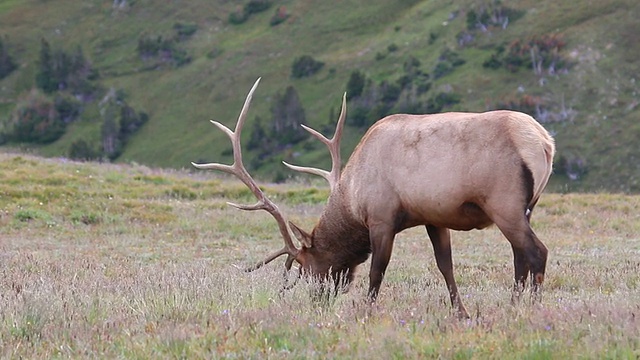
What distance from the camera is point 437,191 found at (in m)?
7.62

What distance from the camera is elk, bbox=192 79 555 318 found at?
282 inches

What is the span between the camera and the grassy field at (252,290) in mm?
5305

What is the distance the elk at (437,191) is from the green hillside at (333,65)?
151ft

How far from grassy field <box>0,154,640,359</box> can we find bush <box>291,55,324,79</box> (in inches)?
2516

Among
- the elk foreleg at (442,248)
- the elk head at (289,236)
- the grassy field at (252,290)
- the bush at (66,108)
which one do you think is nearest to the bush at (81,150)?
the bush at (66,108)

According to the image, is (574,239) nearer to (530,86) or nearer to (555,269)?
(555,269)

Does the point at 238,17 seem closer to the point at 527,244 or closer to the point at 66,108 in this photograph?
the point at 66,108

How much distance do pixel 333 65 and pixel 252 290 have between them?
75.3 m

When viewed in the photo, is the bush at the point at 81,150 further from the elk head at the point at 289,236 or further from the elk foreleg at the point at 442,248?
the elk foreleg at the point at 442,248

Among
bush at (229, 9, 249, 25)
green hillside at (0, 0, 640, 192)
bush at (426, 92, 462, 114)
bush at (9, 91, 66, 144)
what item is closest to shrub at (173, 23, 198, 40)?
green hillside at (0, 0, 640, 192)

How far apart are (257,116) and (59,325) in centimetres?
7214

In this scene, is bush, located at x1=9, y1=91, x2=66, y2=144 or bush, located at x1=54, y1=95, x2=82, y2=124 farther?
bush, located at x1=54, y1=95, x2=82, y2=124

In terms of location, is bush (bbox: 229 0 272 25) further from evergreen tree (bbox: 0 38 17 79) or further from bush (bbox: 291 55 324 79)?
evergreen tree (bbox: 0 38 17 79)

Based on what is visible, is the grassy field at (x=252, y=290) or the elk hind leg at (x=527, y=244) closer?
the grassy field at (x=252, y=290)
